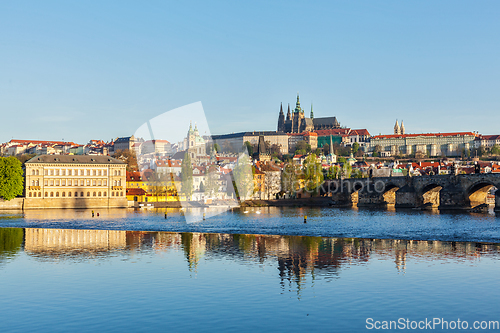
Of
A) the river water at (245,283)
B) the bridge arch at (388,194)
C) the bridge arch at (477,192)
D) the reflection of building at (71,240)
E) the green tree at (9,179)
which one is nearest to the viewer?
the river water at (245,283)

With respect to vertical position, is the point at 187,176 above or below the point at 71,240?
above

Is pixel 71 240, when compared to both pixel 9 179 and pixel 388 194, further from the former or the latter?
pixel 388 194

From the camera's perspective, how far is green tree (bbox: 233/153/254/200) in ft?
325

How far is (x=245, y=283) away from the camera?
70.6ft

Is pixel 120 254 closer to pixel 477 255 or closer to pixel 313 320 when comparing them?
pixel 313 320

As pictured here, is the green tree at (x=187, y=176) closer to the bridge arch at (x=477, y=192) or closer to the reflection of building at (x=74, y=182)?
the reflection of building at (x=74, y=182)

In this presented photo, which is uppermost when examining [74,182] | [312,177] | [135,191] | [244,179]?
[312,177]

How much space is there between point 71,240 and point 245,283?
2113 cm

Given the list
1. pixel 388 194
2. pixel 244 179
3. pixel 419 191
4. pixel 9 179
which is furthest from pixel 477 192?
pixel 9 179

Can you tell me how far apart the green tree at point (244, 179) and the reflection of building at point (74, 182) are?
2131 centimetres

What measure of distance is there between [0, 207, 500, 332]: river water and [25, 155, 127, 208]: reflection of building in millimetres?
55957

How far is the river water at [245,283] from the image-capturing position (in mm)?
16328

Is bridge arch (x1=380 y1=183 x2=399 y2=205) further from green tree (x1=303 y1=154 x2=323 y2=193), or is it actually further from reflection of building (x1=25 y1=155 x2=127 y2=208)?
reflection of building (x1=25 y1=155 x2=127 y2=208)

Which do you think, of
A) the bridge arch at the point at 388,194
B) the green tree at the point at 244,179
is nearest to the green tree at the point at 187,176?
the green tree at the point at 244,179
